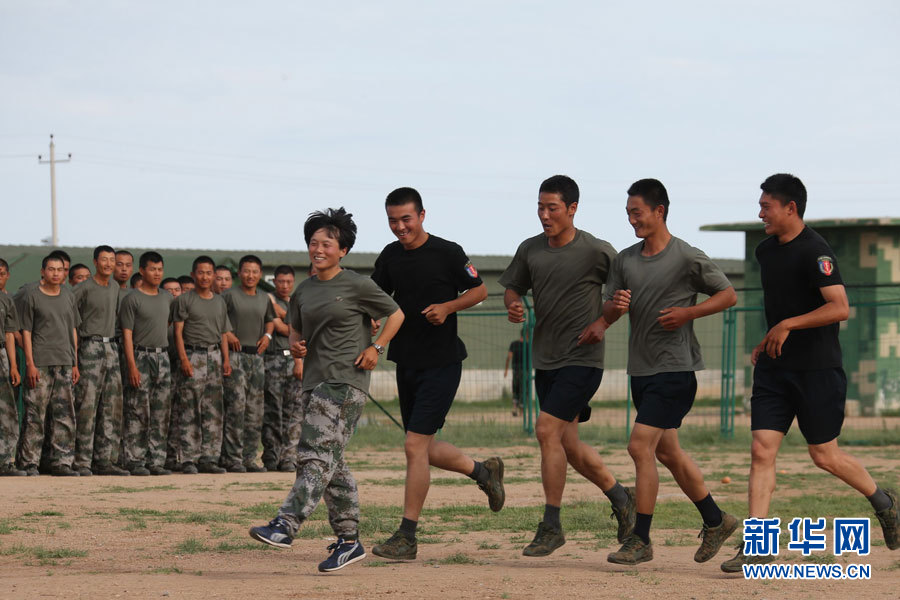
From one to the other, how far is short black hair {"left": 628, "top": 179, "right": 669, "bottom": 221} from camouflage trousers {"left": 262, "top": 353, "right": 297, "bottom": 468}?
7.27 metres

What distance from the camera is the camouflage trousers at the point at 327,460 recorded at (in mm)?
6898

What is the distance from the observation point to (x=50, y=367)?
12727mm

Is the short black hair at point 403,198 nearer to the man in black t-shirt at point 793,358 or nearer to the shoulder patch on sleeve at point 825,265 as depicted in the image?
the man in black t-shirt at point 793,358

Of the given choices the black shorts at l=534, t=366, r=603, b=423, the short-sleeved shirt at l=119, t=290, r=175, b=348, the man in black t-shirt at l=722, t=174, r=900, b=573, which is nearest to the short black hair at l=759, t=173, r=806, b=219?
the man in black t-shirt at l=722, t=174, r=900, b=573

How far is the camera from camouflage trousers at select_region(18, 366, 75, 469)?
41.5 ft

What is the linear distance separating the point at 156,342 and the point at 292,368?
1554mm

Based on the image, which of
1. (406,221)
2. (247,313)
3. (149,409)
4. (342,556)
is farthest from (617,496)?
(149,409)

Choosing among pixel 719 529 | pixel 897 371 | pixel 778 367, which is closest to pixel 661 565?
pixel 719 529

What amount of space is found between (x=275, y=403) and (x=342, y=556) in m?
7.07

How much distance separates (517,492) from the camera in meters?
11.9

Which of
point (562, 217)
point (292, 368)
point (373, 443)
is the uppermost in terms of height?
point (562, 217)

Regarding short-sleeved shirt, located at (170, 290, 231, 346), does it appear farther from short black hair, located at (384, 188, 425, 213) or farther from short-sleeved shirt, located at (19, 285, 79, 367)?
short black hair, located at (384, 188, 425, 213)

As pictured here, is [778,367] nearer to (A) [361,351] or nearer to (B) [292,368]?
(A) [361,351]

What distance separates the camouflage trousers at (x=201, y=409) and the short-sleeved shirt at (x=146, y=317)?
1.49 ft
